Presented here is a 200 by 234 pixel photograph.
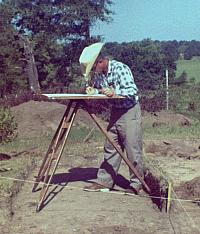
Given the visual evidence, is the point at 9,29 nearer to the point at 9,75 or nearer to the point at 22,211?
the point at 9,75

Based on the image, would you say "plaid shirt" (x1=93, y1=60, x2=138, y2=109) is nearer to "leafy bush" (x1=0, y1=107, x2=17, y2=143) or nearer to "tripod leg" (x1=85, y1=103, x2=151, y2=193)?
"tripod leg" (x1=85, y1=103, x2=151, y2=193)

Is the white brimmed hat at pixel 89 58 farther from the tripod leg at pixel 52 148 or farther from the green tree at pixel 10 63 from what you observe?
the green tree at pixel 10 63

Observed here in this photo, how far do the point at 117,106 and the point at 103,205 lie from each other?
1401 millimetres

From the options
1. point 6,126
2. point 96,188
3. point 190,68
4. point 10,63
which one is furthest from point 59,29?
point 96,188

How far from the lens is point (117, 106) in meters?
7.72

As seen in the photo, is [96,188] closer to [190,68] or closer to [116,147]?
Result: [116,147]

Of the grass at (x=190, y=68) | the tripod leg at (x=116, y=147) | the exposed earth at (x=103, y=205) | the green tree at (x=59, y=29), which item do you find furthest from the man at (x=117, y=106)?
the grass at (x=190, y=68)

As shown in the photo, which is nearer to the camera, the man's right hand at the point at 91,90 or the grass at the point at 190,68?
the man's right hand at the point at 91,90

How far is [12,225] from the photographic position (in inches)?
239

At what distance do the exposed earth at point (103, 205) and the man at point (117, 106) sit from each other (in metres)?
0.38

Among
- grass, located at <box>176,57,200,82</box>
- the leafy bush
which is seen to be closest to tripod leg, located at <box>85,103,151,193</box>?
the leafy bush

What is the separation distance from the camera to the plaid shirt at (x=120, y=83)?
741 cm

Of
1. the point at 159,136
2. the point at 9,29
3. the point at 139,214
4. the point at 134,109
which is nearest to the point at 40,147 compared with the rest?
the point at 159,136

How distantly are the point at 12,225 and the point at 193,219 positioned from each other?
1.89m
